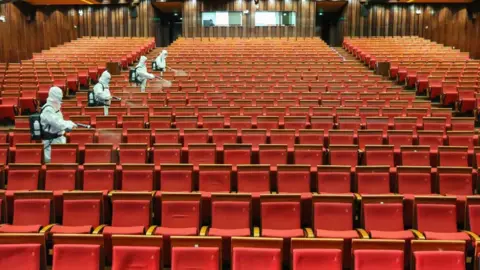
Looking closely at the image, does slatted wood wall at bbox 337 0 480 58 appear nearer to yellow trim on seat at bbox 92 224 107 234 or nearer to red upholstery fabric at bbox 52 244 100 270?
yellow trim on seat at bbox 92 224 107 234

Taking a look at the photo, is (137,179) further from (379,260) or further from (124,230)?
(379,260)

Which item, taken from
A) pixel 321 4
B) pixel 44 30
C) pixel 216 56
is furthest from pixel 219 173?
pixel 321 4

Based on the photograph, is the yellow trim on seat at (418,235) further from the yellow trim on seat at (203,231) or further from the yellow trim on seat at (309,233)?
the yellow trim on seat at (203,231)

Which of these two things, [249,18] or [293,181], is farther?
[249,18]

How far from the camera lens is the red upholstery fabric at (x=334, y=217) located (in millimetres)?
2432

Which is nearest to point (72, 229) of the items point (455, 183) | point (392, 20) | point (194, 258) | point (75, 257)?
point (75, 257)

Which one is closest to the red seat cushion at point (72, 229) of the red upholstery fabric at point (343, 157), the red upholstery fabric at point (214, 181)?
the red upholstery fabric at point (214, 181)

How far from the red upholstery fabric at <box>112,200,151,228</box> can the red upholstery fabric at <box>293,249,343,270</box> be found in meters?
0.87

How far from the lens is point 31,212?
251 cm

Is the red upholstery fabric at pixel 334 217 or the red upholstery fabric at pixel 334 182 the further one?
the red upholstery fabric at pixel 334 182

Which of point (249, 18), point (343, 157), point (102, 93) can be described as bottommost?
point (343, 157)

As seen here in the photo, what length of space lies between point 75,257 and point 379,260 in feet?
4.03

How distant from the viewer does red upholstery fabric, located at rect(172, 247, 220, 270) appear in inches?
77.0

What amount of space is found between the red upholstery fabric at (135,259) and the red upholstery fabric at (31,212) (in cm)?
71
